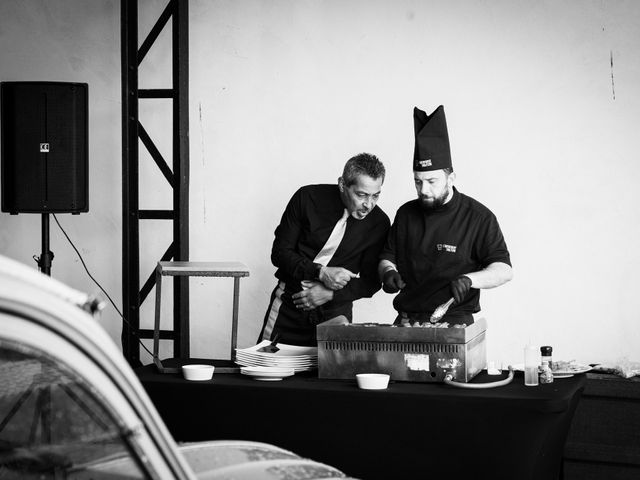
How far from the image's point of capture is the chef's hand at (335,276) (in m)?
3.79

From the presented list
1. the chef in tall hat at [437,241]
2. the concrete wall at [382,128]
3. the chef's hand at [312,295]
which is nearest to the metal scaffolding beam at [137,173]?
the concrete wall at [382,128]

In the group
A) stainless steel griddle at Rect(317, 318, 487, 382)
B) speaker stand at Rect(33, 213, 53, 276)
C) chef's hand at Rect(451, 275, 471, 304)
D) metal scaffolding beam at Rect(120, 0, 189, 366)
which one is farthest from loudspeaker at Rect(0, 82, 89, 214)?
chef's hand at Rect(451, 275, 471, 304)

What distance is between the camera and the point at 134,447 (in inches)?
39.8

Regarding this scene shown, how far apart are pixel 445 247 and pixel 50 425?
2.75 meters

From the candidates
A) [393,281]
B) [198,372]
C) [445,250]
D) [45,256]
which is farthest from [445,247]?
[45,256]

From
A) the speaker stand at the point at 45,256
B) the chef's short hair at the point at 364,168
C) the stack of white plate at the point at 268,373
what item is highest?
the chef's short hair at the point at 364,168

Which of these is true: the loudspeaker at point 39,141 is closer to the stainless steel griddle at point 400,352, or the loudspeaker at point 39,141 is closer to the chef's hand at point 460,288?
the stainless steel griddle at point 400,352

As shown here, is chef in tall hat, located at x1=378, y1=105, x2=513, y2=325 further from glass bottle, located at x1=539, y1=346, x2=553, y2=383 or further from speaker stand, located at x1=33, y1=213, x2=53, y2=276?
speaker stand, located at x1=33, y1=213, x2=53, y2=276

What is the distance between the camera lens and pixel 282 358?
307cm

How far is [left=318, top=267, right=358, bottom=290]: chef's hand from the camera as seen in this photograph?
12.4 ft

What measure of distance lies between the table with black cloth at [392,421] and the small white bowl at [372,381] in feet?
0.11

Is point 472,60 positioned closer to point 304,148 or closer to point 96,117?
point 304,148

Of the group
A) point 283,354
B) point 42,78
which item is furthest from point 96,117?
point 283,354

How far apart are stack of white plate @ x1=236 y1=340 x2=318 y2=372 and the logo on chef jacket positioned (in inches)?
32.7
